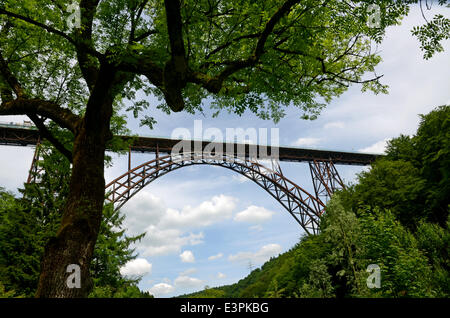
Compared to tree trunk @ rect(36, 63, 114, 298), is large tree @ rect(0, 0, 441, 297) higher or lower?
higher

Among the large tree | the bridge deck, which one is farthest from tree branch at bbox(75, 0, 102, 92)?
the bridge deck

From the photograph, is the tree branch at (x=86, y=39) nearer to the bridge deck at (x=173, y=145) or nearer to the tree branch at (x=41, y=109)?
the tree branch at (x=41, y=109)

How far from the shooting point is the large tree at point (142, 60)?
412cm

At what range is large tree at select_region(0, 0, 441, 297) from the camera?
412cm

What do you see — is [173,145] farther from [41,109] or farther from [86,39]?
[86,39]

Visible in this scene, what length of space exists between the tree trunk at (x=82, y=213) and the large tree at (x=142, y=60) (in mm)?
16

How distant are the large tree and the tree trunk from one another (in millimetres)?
16

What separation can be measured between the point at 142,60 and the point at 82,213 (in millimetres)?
2742

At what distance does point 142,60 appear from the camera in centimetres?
474

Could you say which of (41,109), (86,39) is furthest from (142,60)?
(41,109)

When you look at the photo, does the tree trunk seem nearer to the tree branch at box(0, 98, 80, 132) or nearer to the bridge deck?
the tree branch at box(0, 98, 80, 132)

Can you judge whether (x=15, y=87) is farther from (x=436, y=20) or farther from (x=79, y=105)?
(x=436, y=20)

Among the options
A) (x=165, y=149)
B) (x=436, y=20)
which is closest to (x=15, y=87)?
(x=436, y=20)

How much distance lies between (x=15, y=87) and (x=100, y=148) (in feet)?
9.54
